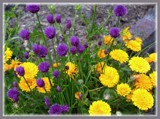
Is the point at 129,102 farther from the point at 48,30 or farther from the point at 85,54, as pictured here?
the point at 48,30

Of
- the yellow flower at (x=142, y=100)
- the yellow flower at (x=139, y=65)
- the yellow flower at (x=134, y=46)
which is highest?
the yellow flower at (x=134, y=46)

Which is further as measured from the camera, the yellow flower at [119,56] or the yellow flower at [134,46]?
the yellow flower at [134,46]

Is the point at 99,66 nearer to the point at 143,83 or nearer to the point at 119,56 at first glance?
the point at 119,56

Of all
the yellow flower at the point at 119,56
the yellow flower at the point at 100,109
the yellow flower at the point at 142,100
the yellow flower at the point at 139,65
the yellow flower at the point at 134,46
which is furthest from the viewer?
the yellow flower at the point at 134,46

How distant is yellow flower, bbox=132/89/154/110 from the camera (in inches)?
86.6

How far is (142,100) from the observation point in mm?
2211

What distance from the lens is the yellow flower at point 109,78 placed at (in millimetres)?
2281

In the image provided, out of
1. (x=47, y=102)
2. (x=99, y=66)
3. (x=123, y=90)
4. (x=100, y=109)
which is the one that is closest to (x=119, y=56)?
(x=99, y=66)

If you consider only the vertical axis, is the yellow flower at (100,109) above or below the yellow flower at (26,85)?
below

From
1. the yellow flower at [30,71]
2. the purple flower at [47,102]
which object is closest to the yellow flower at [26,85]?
the yellow flower at [30,71]

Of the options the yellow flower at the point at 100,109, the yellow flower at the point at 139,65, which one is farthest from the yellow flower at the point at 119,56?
the yellow flower at the point at 100,109

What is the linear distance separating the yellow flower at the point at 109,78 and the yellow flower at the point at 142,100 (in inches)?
6.2

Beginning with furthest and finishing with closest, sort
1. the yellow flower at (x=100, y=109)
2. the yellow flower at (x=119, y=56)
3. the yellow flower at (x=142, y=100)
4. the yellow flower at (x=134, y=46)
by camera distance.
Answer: the yellow flower at (x=134, y=46)
the yellow flower at (x=119, y=56)
the yellow flower at (x=142, y=100)
the yellow flower at (x=100, y=109)

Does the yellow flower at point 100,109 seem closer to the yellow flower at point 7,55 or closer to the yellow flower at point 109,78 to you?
the yellow flower at point 109,78
